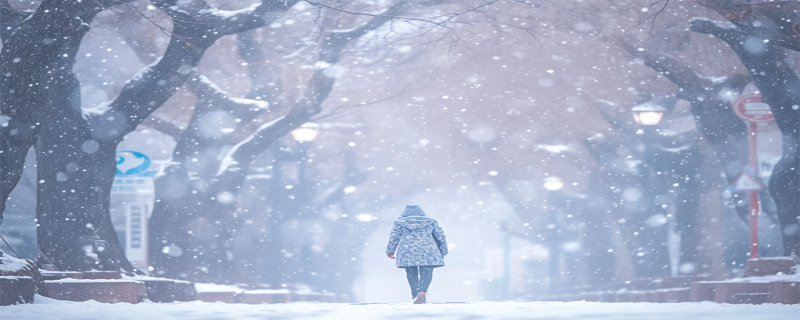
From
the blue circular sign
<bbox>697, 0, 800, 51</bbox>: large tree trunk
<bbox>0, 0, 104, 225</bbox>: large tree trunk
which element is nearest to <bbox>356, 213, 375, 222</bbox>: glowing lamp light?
the blue circular sign

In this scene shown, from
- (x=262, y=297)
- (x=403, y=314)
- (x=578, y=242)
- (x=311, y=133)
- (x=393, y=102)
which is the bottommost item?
(x=578, y=242)

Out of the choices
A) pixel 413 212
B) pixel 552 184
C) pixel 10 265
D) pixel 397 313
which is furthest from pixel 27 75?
pixel 552 184

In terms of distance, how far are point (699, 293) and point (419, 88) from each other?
11.5 metres

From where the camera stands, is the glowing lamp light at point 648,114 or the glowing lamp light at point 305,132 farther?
the glowing lamp light at point 305,132

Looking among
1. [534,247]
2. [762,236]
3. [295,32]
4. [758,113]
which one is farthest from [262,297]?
[534,247]

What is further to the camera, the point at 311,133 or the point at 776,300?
the point at 311,133

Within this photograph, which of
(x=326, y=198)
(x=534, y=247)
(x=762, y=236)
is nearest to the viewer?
(x=762, y=236)

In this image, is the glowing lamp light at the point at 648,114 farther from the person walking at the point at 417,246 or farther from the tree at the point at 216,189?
the person walking at the point at 417,246

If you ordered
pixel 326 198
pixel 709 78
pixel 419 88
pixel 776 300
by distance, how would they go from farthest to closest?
pixel 326 198 → pixel 419 88 → pixel 709 78 → pixel 776 300

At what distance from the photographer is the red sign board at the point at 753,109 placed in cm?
1511

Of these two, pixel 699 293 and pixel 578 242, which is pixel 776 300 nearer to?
pixel 699 293

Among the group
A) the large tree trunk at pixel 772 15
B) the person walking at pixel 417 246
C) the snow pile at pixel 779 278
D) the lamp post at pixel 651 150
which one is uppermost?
Result: the large tree trunk at pixel 772 15

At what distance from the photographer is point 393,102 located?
25391 millimetres

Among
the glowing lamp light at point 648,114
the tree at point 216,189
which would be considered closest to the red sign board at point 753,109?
the glowing lamp light at point 648,114
